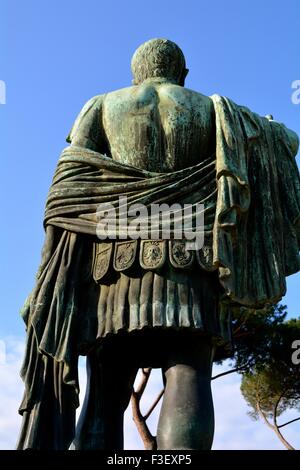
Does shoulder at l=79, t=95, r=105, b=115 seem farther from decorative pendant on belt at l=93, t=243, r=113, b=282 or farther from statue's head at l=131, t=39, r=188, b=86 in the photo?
decorative pendant on belt at l=93, t=243, r=113, b=282

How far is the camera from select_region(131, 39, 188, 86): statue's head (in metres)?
4.63

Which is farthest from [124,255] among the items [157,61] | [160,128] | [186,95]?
[157,61]

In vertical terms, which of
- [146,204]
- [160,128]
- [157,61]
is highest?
[157,61]

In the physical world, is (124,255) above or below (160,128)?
below

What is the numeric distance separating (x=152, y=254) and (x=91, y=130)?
3.24 ft

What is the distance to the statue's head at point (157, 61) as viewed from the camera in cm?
463

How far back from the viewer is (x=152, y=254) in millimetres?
3914

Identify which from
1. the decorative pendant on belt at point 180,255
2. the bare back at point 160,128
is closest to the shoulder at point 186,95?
the bare back at point 160,128

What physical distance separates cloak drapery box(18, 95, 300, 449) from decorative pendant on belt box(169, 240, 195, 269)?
0.47 feet

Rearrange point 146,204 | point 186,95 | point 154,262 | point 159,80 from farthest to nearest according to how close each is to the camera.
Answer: point 159,80
point 186,95
point 146,204
point 154,262

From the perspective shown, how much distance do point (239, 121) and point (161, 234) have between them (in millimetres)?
949

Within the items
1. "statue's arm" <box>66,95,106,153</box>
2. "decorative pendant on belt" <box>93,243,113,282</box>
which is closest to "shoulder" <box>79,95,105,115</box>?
"statue's arm" <box>66,95,106,153</box>

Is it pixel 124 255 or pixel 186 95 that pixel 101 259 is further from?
pixel 186 95
